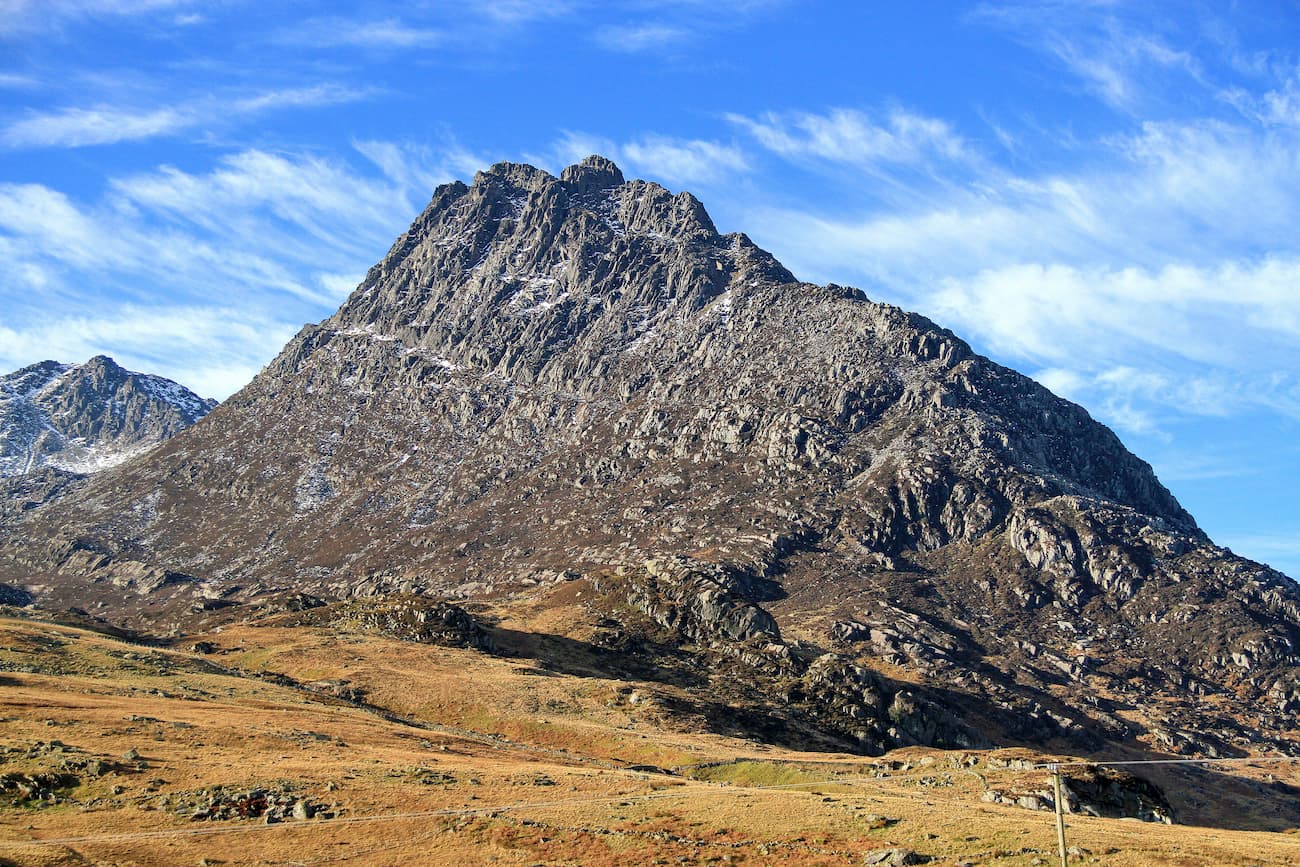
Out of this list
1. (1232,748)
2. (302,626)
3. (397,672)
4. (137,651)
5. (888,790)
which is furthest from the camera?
(1232,748)

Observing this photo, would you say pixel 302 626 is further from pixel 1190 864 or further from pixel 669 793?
→ pixel 1190 864

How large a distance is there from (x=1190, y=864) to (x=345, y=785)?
4809 centimetres

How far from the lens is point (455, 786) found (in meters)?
63.3

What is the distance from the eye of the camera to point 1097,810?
74.6m

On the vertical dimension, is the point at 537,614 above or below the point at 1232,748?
above

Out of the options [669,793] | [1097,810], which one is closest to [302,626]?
[669,793]

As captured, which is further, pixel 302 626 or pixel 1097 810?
pixel 302 626

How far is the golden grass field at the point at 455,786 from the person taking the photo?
161 feet

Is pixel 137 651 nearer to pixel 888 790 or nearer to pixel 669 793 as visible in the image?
pixel 669 793

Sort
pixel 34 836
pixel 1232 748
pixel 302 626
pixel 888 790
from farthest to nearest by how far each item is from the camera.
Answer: pixel 1232 748 < pixel 302 626 < pixel 888 790 < pixel 34 836

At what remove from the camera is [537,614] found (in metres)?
171

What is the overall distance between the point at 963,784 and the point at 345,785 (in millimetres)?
48836

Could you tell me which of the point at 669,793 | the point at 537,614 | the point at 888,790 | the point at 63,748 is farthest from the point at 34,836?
the point at 537,614

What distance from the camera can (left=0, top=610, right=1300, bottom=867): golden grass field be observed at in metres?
48.9
